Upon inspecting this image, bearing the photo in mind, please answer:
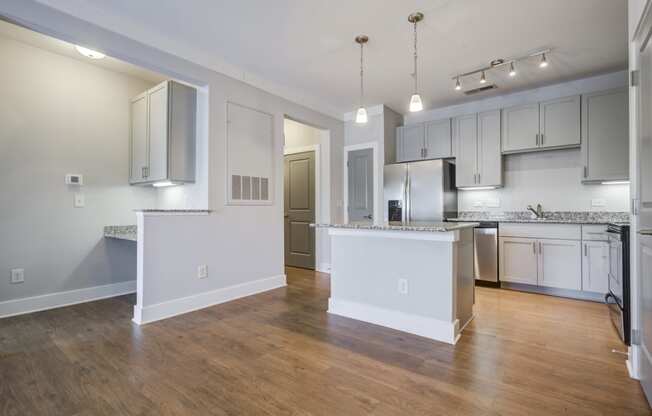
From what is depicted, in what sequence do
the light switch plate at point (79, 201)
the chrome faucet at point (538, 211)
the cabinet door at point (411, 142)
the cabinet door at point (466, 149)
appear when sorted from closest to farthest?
the light switch plate at point (79, 201) → the chrome faucet at point (538, 211) → the cabinet door at point (466, 149) → the cabinet door at point (411, 142)

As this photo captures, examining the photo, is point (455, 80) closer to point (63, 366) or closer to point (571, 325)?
point (571, 325)

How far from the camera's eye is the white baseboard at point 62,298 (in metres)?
3.07

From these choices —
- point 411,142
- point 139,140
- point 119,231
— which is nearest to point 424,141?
point 411,142

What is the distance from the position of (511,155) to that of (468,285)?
2577mm

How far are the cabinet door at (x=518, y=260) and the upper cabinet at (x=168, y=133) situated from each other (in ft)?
12.8

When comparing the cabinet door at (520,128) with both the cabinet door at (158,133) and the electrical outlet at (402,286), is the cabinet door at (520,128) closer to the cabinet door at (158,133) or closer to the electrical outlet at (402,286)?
the electrical outlet at (402,286)

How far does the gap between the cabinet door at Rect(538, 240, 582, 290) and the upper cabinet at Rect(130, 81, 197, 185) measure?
4190 mm

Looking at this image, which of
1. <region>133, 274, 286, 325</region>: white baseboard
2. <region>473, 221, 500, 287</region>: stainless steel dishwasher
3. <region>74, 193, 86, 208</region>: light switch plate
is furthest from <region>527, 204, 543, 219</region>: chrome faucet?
<region>74, 193, 86, 208</region>: light switch plate

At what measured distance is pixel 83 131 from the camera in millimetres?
3584

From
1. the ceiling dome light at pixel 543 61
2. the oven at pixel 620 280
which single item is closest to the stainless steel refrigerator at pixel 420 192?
the ceiling dome light at pixel 543 61

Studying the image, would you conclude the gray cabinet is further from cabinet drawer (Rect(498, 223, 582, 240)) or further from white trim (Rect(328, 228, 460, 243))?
white trim (Rect(328, 228, 460, 243))

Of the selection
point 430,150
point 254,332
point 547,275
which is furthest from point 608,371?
point 430,150

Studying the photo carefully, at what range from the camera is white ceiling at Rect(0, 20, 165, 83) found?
3004 mm

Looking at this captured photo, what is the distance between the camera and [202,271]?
335cm
